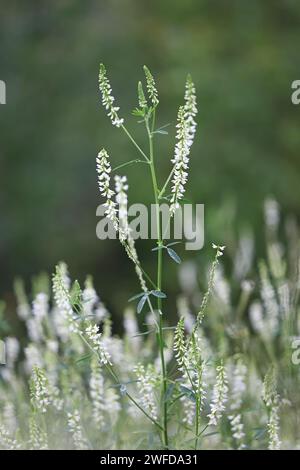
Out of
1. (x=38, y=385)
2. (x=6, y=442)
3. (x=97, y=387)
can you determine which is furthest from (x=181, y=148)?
(x=6, y=442)

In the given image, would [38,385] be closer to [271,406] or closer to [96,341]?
[96,341]

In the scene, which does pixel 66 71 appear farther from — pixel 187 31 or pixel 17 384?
pixel 17 384

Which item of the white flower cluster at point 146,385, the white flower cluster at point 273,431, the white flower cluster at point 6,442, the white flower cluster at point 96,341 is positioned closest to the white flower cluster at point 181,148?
the white flower cluster at point 96,341

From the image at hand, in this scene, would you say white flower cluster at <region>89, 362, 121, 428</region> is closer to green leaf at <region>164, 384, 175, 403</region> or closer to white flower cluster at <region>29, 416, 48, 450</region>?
white flower cluster at <region>29, 416, 48, 450</region>

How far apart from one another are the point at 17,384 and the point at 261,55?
5.61 meters

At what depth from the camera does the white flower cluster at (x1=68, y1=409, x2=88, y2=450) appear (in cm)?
264

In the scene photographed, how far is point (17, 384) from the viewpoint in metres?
3.56

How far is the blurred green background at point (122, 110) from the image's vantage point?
8055 mm

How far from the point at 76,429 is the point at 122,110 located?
5.94 m

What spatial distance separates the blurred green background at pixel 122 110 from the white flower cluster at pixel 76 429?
17.1 feet

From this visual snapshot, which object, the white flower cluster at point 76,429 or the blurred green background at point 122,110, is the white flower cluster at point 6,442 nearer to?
the white flower cluster at point 76,429
